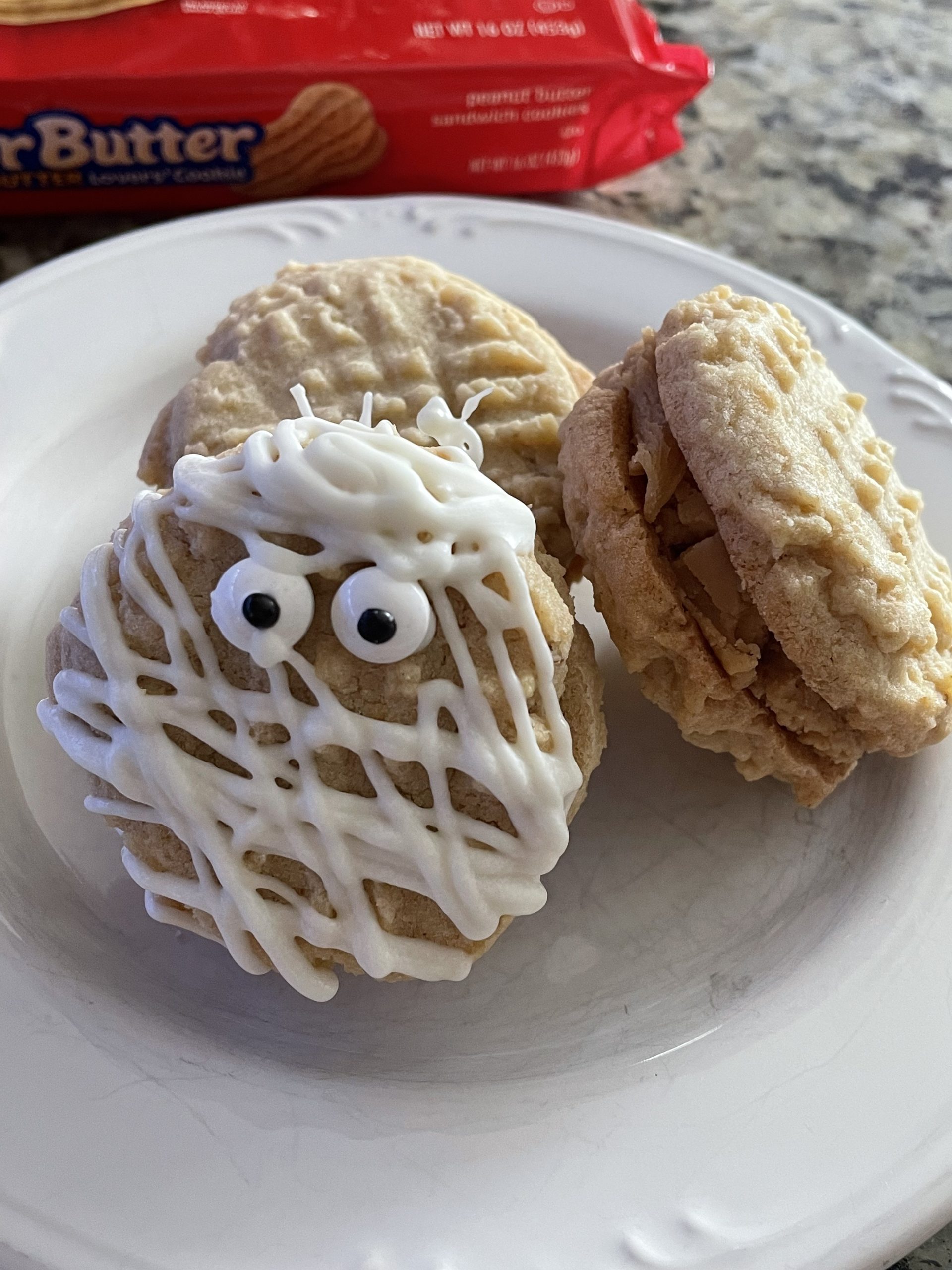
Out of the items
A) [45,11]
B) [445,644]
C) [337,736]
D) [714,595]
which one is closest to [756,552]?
[714,595]

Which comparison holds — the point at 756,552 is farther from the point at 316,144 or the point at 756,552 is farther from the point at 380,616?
the point at 316,144

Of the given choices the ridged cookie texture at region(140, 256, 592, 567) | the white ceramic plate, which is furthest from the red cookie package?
the ridged cookie texture at region(140, 256, 592, 567)

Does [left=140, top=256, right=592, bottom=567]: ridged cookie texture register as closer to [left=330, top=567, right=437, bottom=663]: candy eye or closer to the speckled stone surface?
[left=330, top=567, right=437, bottom=663]: candy eye

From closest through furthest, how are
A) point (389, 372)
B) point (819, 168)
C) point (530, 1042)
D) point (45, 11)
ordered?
point (530, 1042) → point (389, 372) → point (45, 11) → point (819, 168)

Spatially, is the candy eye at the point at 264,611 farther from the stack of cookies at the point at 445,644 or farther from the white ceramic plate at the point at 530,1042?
the white ceramic plate at the point at 530,1042

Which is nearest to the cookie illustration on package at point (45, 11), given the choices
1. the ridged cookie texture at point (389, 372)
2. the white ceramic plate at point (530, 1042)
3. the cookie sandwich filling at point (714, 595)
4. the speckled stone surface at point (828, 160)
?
the white ceramic plate at point (530, 1042)
